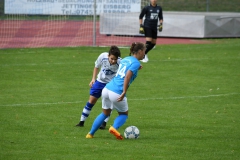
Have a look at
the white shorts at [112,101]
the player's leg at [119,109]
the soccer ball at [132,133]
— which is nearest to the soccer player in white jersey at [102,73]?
the white shorts at [112,101]

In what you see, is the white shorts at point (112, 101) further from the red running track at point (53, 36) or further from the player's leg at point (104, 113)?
the red running track at point (53, 36)

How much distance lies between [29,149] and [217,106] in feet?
18.2

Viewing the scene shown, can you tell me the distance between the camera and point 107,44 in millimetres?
23891

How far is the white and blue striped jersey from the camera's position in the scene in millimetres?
10156

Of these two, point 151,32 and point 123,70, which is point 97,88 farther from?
point 151,32

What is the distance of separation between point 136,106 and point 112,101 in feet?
12.2

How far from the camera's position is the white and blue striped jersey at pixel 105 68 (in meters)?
10.2

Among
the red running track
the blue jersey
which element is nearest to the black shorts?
the red running track

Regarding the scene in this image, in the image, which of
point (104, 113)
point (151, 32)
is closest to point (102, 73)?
point (104, 113)

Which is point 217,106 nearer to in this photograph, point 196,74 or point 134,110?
point 134,110

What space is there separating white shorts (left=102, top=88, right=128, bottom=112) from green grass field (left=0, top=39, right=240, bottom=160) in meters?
0.58

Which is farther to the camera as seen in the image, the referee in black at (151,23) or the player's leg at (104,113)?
the referee in black at (151,23)

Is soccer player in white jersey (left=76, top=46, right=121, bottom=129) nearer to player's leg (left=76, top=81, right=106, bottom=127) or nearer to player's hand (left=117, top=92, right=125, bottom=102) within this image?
player's leg (left=76, top=81, right=106, bottom=127)

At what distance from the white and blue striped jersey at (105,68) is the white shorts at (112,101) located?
887mm
